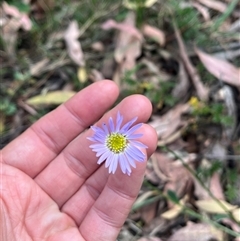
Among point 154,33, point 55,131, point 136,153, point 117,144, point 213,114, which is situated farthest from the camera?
point 154,33

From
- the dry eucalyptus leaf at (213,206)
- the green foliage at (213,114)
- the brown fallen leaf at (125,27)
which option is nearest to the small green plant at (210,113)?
the green foliage at (213,114)

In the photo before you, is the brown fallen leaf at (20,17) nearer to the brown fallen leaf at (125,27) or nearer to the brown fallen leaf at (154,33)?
the brown fallen leaf at (125,27)

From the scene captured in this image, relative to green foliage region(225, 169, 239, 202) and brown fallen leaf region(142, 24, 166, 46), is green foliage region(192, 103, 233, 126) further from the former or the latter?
brown fallen leaf region(142, 24, 166, 46)

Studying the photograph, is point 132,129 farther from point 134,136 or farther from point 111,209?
point 111,209

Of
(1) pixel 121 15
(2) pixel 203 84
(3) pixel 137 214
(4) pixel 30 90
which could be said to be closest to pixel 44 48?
(4) pixel 30 90

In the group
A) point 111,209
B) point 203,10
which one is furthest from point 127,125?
point 203,10

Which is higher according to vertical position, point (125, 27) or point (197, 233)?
point (125, 27)

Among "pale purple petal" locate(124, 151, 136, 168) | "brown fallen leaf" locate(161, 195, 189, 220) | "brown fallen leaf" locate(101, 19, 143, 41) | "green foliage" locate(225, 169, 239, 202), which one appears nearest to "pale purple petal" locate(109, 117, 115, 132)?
"pale purple petal" locate(124, 151, 136, 168)
